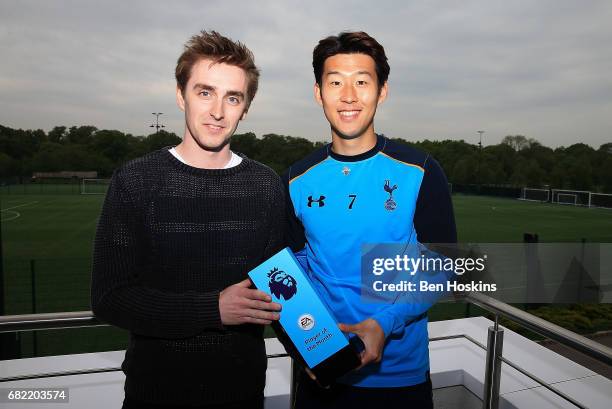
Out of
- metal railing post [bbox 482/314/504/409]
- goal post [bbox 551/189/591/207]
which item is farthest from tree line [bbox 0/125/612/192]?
metal railing post [bbox 482/314/504/409]

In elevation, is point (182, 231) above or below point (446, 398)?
above

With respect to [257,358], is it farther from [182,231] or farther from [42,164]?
[42,164]

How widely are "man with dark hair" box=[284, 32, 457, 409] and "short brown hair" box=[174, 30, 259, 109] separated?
0.33 metres

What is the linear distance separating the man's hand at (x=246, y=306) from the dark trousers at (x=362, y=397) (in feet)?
1.51

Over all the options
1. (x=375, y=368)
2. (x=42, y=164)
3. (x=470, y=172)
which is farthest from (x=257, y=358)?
(x=42, y=164)

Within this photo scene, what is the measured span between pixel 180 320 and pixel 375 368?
0.71 meters

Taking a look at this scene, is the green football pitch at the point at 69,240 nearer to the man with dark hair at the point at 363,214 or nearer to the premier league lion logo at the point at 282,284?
the man with dark hair at the point at 363,214

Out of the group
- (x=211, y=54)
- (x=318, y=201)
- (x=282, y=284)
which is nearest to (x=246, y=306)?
(x=282, y=284)

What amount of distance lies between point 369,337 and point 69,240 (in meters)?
20.9

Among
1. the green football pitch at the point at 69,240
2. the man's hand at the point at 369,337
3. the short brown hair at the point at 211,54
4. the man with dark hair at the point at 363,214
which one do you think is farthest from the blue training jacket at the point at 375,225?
the green football pitch at the point at 69,240

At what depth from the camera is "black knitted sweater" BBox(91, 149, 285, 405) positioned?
135cm

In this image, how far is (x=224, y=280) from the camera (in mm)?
1449

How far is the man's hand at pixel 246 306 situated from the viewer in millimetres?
1274

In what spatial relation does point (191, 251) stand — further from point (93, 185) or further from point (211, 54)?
point (93, 185)
